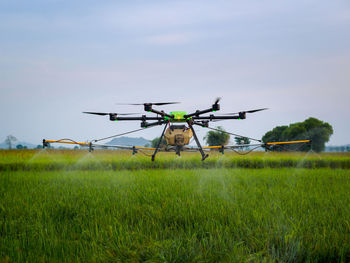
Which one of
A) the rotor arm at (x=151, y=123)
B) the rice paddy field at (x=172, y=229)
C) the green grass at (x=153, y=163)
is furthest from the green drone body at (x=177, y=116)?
the green grass at (x=153, y=163)

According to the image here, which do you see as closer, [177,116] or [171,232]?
[171,232]

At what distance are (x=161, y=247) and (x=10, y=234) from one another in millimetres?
2294

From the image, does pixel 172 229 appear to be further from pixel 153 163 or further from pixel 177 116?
pixel 153 163

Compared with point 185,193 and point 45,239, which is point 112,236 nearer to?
point 45,239

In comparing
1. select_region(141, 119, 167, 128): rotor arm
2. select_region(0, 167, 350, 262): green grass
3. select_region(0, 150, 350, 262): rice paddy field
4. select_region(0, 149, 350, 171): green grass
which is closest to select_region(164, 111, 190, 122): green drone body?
select_region(141, 119, 167, 128): rotor arm

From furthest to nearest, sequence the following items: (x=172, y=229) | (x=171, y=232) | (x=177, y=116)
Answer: (x=177, y=116) < (x=172, y=229) < (x=171, y=232)

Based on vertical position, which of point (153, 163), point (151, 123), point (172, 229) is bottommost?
point (172, 229)

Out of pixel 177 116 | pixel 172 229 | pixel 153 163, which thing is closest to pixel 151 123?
pixel 177 116

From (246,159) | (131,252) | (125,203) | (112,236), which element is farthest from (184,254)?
(246,159)

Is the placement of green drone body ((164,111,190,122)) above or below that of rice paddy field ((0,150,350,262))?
above

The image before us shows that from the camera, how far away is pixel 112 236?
8.54 feet

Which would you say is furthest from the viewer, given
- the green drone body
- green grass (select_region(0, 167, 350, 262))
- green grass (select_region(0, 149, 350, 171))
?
green grass (select_region(0, 149, 350, 171))

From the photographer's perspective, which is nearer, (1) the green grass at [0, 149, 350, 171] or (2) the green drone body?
A: (2) the green drone body

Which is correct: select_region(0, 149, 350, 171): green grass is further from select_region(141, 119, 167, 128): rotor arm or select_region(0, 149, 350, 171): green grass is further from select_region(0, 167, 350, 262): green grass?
select_region(0, 167, 350, 262): green grass
